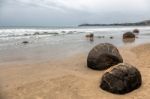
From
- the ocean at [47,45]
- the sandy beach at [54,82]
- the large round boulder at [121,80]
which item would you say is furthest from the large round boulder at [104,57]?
the ocean at [47,45]

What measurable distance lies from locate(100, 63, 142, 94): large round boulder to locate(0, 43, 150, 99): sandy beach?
0.15 m

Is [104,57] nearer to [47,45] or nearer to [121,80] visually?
A: [121,80]

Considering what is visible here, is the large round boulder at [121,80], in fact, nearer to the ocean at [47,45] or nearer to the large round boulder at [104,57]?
the large round boulder at [104,57]

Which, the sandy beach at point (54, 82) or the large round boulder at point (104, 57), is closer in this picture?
the sandy beach at point (54, 82)

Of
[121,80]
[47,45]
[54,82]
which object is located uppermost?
[121,80]

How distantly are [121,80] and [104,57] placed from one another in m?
2.83

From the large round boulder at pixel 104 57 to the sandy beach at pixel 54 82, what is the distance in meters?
0.35

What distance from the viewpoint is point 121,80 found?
626 cm

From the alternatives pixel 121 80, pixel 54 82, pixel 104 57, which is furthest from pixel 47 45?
pixel 121 80

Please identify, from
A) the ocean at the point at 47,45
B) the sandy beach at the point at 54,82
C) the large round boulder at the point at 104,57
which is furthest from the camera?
the ocean at the point at 47,45

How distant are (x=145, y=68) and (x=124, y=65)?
98.0 inches

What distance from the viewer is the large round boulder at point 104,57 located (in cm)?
902

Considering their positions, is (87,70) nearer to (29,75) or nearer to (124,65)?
(29,75)

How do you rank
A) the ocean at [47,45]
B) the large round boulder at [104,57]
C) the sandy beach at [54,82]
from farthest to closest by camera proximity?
1. the ocean at [47,45]
2. the large round boulder at [104,57]
3. the sandy beach at [54,82]
